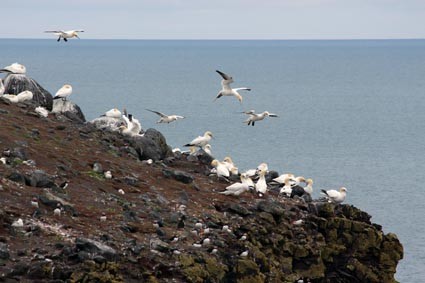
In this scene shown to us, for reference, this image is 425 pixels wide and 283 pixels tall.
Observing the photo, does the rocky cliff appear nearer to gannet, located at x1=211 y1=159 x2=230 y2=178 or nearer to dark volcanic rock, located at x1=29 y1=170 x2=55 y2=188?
dark volcanic rock, located at x1=29 y1=170 x2=55 y2=188

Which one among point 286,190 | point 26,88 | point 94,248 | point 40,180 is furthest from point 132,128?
point 94,248

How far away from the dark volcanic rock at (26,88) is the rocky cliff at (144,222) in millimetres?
1594

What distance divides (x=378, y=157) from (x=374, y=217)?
34.9 meters

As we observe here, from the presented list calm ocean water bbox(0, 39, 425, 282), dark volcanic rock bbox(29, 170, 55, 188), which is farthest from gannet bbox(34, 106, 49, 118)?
calm ocean water bbox(0, 39, 425, 282)

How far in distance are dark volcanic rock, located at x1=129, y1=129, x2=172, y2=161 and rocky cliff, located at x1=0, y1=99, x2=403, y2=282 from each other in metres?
0.04

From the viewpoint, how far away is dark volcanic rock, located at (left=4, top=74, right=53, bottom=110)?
38.1 m

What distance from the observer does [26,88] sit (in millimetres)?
38219

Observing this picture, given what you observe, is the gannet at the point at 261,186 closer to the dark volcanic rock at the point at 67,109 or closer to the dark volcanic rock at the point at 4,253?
the dark volcanic rock at the point at 67,109

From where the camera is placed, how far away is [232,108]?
500 feet

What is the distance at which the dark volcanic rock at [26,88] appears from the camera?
3809 centimetres

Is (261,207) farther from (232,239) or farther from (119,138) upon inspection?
(119,138)

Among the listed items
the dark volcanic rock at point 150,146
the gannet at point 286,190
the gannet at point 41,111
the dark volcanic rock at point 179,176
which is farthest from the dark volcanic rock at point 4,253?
the gannet at point 286,190

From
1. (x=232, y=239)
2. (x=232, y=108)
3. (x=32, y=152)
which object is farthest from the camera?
(x=232, y=108)

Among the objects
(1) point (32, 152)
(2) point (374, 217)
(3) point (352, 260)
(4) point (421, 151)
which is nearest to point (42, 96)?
(1) point (32, 152)
